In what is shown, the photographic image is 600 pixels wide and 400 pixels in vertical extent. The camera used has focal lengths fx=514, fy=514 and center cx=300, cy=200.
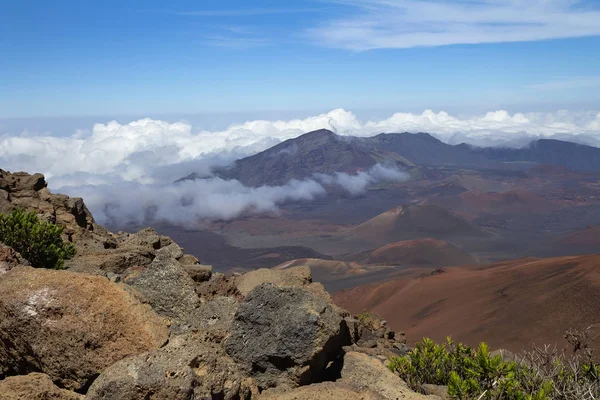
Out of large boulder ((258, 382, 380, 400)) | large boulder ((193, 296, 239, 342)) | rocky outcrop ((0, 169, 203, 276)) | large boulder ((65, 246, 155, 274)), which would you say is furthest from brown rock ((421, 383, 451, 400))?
large boulder ((65, 246, 155, 274))

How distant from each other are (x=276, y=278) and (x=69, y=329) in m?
5.39

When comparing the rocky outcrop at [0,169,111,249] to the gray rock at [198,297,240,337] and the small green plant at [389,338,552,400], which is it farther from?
the small green plant at [389,338,552,400]

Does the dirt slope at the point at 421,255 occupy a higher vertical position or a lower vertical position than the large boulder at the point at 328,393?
lower

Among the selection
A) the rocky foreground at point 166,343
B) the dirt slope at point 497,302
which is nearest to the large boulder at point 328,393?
the rocky foreground at point 166,343

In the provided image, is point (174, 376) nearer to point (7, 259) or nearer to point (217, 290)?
point (217, 290)

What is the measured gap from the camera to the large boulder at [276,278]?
984 centimetres

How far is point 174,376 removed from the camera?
4.24m

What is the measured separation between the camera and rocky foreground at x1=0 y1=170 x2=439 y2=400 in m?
4.38

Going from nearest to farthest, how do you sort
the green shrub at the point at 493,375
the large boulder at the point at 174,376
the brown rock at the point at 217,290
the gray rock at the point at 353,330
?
the large boulder at the point at 174,376
the green shrub at the point at 493,375
the brown rock at the point at 217,290
the gray rock at the point at 353,330

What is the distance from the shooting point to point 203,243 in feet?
416

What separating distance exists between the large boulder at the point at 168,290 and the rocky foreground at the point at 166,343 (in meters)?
0.01

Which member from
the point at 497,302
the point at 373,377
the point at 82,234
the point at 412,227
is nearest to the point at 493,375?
the point at 373,377

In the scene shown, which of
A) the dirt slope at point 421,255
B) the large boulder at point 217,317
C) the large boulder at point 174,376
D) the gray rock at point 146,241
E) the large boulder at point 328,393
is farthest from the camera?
the dirt slope at point 421,255

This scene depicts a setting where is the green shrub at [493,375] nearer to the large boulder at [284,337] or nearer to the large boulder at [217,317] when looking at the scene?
the large boulder at [284,337]
